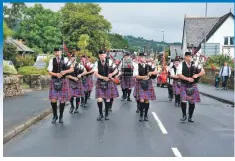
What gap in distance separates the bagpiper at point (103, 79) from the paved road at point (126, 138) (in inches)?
23.6

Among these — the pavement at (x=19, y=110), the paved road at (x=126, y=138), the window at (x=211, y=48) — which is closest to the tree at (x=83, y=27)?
the window at (x=211, y=48)

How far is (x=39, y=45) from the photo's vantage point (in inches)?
2203

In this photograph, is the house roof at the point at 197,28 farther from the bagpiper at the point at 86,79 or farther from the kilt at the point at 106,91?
the kilt at the point at 106,91

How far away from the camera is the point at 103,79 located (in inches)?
399

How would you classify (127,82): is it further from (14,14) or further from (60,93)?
(14,14)

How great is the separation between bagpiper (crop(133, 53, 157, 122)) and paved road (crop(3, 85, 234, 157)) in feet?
1.62

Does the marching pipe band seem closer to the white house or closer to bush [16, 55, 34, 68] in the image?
the white house

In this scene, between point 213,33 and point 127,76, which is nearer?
point 127,76

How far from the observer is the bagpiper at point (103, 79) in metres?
10.0

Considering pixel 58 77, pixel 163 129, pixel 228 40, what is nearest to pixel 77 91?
pixel 58 77

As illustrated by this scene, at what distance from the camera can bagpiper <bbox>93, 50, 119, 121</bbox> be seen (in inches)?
396

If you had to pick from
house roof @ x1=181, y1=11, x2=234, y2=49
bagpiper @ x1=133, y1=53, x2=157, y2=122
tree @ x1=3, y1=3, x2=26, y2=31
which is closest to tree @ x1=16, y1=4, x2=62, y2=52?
tree @ x1=3, y1=3, x2=26, y2=31

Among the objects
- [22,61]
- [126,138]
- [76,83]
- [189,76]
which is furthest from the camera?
[22,61]

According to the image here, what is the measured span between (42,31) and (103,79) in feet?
153
